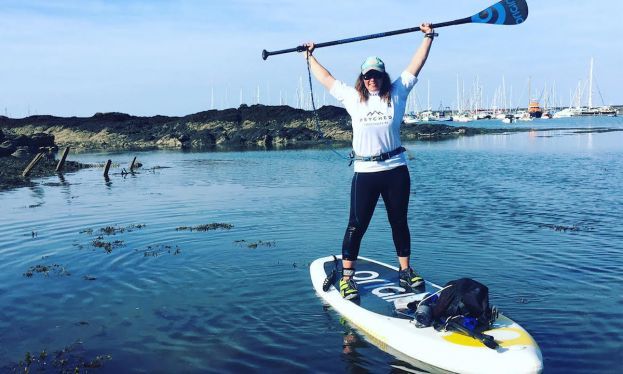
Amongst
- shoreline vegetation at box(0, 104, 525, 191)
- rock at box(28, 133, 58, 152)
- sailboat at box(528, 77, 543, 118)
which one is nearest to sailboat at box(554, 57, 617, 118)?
sailboat at box(528, 77, 543, 118)

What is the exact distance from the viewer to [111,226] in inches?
618

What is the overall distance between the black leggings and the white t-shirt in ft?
0.40

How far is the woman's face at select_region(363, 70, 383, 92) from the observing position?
708cm

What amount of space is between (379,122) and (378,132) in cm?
13

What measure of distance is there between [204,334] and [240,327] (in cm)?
49

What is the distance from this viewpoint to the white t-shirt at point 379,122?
7.16m

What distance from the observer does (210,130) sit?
94.1 metres

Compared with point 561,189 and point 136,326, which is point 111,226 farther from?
point 561,189

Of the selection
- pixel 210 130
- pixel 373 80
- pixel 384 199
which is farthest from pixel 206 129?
pixel 373 80

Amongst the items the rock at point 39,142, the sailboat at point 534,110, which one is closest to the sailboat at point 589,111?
the sailboat at point 534,110

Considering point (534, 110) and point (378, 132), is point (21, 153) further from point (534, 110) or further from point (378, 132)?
point (534, 110)

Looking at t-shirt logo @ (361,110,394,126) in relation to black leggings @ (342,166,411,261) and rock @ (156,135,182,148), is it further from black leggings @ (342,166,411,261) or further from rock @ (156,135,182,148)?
rock @ (156,135,182,148)

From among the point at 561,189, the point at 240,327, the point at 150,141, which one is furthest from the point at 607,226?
the point at 150,141

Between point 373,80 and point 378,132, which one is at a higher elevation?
point 373,80
